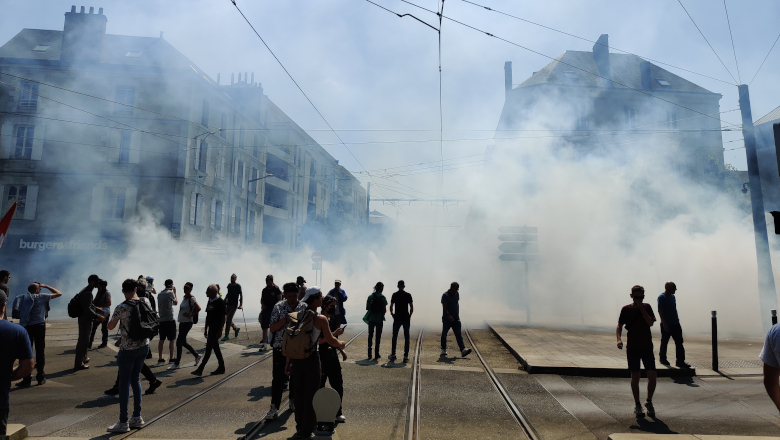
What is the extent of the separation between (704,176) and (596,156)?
6.99 m

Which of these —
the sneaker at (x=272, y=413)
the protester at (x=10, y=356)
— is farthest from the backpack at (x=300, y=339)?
the protester at (x=10, y=356)

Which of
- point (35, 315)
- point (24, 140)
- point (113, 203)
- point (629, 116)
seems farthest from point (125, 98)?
point (629, 116)

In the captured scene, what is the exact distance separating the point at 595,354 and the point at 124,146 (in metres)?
24.0

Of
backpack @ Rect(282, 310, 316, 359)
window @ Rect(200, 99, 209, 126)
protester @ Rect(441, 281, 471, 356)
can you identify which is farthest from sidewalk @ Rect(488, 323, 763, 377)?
window @ Rect(200, 99, 209, 126)

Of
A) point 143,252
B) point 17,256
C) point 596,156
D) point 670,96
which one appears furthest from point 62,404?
point 670,96

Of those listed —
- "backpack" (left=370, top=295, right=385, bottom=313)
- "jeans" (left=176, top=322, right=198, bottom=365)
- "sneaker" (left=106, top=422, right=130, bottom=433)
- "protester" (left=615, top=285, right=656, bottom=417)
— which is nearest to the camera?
"sneaker" (left=106, top=422, right=130, bottom=433)

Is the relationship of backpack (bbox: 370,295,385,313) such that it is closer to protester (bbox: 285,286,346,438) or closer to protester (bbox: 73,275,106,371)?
protester (bbox: 73,275,106,371)

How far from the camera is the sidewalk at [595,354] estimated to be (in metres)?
7.84

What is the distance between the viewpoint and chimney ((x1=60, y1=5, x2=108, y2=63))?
2478cm

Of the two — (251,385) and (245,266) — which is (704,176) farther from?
(251,385)

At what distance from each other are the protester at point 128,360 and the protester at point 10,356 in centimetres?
116

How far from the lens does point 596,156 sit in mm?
28438

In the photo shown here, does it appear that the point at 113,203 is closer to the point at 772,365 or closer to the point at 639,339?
the point at 639,339

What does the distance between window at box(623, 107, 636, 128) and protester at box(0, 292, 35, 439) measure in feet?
115
